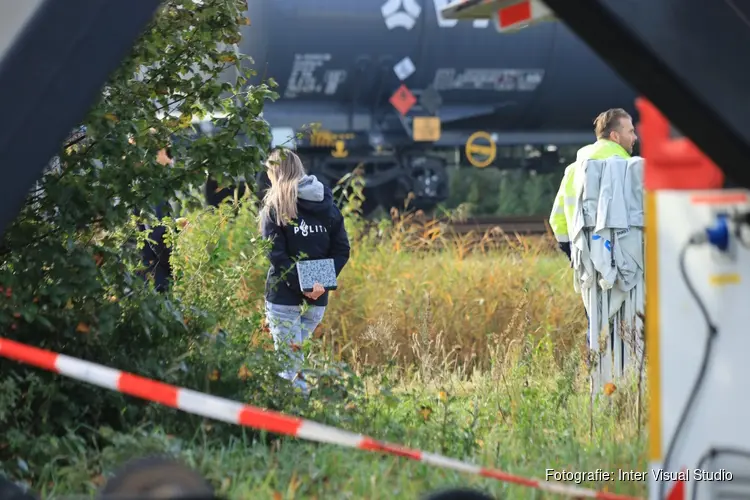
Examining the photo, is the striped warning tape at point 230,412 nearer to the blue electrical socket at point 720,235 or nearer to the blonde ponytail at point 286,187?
the blue electrical socket at point 720,235

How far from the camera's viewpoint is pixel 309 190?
6.65 meters

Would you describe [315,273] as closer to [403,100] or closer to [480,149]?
[403,100]

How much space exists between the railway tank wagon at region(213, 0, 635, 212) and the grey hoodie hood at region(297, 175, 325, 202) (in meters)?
7.63

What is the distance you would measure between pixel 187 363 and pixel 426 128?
1083 cm

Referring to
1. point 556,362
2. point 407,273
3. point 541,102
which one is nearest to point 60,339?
point 556,362

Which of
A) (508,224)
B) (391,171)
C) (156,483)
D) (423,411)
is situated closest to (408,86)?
(391,171)

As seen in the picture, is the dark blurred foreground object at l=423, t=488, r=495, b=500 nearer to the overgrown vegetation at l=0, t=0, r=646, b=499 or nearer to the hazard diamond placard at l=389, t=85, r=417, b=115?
the overgrown vegetation at l=0, t=0, r=646, b=499

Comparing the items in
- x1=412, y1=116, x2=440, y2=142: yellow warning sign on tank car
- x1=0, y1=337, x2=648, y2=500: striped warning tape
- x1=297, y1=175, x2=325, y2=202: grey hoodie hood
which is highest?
x1=412, y1=116, x2=440, y2=142: yellow warning sign on tank car

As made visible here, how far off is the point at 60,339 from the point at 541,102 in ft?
41.2

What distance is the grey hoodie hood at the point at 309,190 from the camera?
21.8 ft

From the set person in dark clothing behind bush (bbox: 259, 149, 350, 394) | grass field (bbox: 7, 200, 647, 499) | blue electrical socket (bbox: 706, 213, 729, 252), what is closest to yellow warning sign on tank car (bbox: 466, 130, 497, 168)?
grass field (bbox: 7, 200, 647, 499)

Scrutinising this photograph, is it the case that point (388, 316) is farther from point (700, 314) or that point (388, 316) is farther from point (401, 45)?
point (401, 45)

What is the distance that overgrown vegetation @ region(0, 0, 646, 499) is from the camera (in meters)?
4.09

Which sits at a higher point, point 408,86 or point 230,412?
point 408,86
